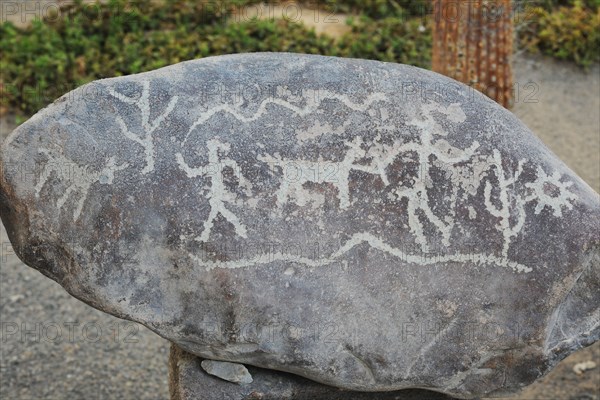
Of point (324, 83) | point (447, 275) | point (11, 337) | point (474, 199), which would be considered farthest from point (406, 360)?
point (11, 337)

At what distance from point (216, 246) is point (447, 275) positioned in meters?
0.56

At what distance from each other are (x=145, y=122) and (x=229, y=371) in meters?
0.66

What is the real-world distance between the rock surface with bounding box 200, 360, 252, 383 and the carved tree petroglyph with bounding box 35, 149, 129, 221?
1.71ft

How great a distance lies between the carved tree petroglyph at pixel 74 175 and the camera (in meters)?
2.40

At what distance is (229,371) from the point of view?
258 centimetres

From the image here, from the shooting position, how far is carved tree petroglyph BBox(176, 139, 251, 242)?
7.86 ft

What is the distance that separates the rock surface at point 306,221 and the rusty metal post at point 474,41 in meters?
1.92

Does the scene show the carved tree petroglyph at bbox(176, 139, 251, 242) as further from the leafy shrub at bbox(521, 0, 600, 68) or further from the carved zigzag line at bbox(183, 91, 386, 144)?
the leafy shrub at bbox(521, 0, 600, 68)

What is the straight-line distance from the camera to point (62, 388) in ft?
12.3

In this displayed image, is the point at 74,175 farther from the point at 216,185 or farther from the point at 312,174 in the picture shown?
the point at 312,174

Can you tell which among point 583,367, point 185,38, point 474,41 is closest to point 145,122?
point 583,367

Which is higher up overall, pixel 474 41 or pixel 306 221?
pixel 306 221

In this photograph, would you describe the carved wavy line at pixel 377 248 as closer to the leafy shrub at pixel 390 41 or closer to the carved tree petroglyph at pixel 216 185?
the carved tree petroglyph at pixel 216 185

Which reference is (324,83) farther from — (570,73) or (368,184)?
(570,73)
